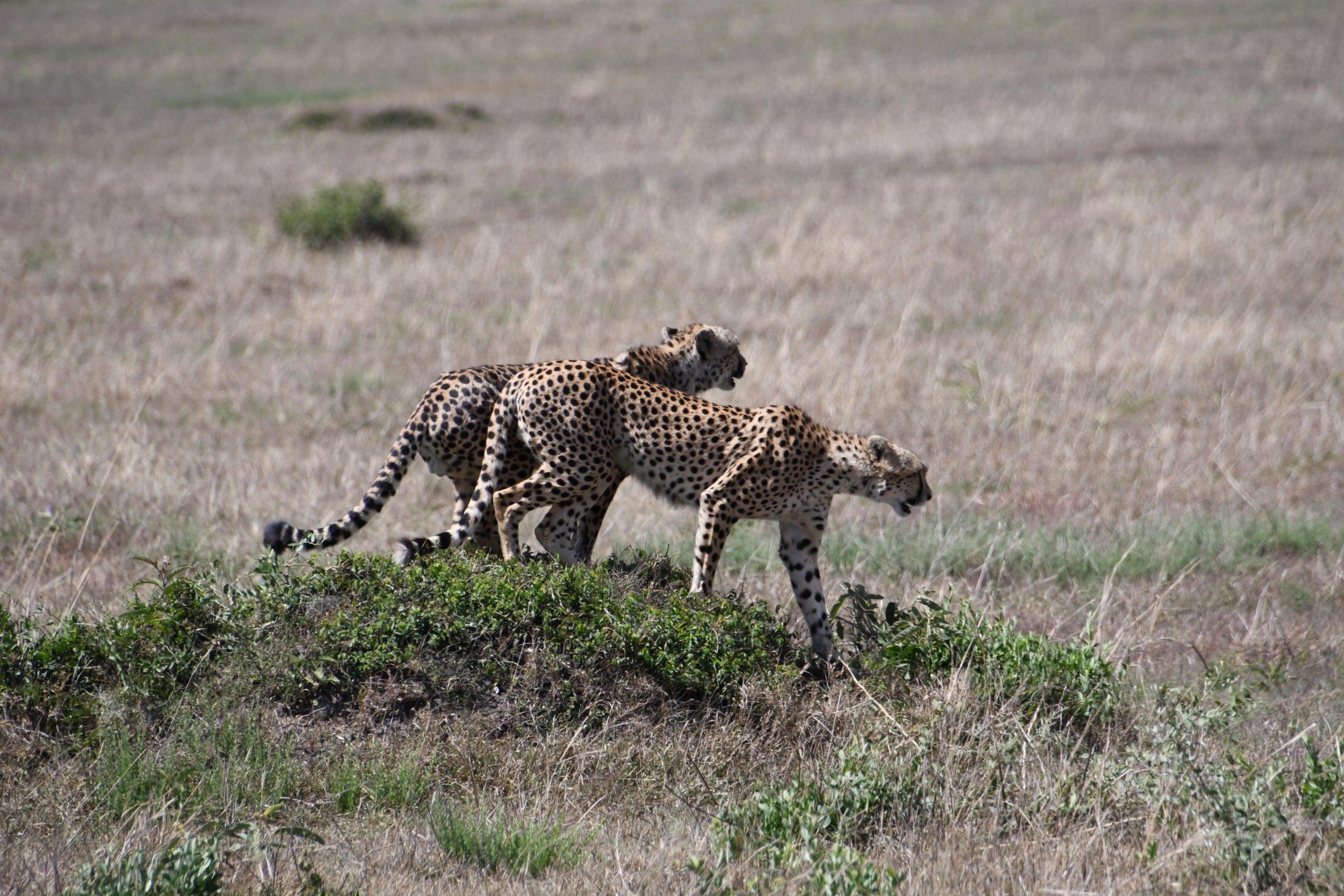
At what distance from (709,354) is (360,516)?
81.2 inches

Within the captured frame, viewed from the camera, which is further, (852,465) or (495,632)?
(852,465)

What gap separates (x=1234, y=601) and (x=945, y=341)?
5095 mm

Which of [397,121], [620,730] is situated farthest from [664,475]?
[397,121]

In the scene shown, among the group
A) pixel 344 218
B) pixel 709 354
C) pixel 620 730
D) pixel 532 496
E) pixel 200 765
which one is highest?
pixel 709 354

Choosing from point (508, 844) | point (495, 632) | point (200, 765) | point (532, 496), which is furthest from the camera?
point (532, 496)

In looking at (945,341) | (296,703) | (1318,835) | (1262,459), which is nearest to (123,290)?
(945,341)

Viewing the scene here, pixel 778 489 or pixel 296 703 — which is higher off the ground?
pixel 778 489

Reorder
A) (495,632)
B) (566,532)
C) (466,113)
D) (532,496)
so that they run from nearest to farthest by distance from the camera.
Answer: (495,632)
(532,496)
(566,532)
(466,113)

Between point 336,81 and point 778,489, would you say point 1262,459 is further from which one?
point 336,81

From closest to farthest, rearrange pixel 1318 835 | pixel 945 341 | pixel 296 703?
pixel 1318 835 → pixel 296 703 → pixel 945 341

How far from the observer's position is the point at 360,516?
5031 mm

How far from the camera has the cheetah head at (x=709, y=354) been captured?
20.4 ft

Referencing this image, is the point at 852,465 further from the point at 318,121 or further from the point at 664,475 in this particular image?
the point at 318,121

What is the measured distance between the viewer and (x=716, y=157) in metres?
21.8
